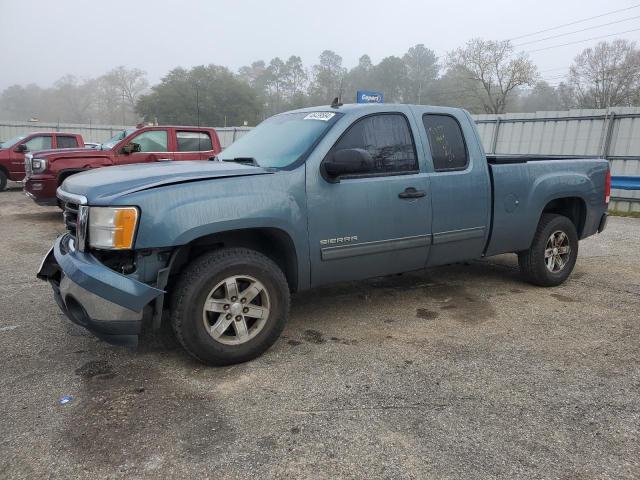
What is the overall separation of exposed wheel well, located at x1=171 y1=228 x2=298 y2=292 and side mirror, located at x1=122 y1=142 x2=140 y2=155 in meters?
6.56

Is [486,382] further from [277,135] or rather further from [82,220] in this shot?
[82,220]

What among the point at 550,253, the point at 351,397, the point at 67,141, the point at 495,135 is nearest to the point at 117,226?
the point at 351,397

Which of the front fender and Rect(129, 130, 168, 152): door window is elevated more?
Rect(129, 130, 168, 152): door window

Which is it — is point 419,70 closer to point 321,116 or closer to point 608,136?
point 608,136

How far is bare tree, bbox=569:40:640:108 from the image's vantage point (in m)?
46.3

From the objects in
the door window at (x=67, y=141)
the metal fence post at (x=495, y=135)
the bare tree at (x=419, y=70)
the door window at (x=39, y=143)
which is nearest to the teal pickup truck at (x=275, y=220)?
the metal fence post at (x=495, y=135)

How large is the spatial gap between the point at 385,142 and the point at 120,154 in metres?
6.92

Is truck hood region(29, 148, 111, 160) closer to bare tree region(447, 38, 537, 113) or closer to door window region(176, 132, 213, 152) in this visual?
door window region(176, 132, 213, 152)

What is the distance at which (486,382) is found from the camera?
10.1ft

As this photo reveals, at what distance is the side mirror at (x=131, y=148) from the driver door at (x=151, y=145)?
0.37ft

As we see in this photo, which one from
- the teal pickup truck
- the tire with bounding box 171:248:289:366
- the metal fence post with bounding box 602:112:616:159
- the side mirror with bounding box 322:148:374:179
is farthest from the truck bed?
the metal fence post with bounding box 602:112:616:159

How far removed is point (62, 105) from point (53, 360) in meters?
112

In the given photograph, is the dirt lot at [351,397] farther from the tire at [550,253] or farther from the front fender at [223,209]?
the front fender at [223,209]

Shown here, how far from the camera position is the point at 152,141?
9.66 m
